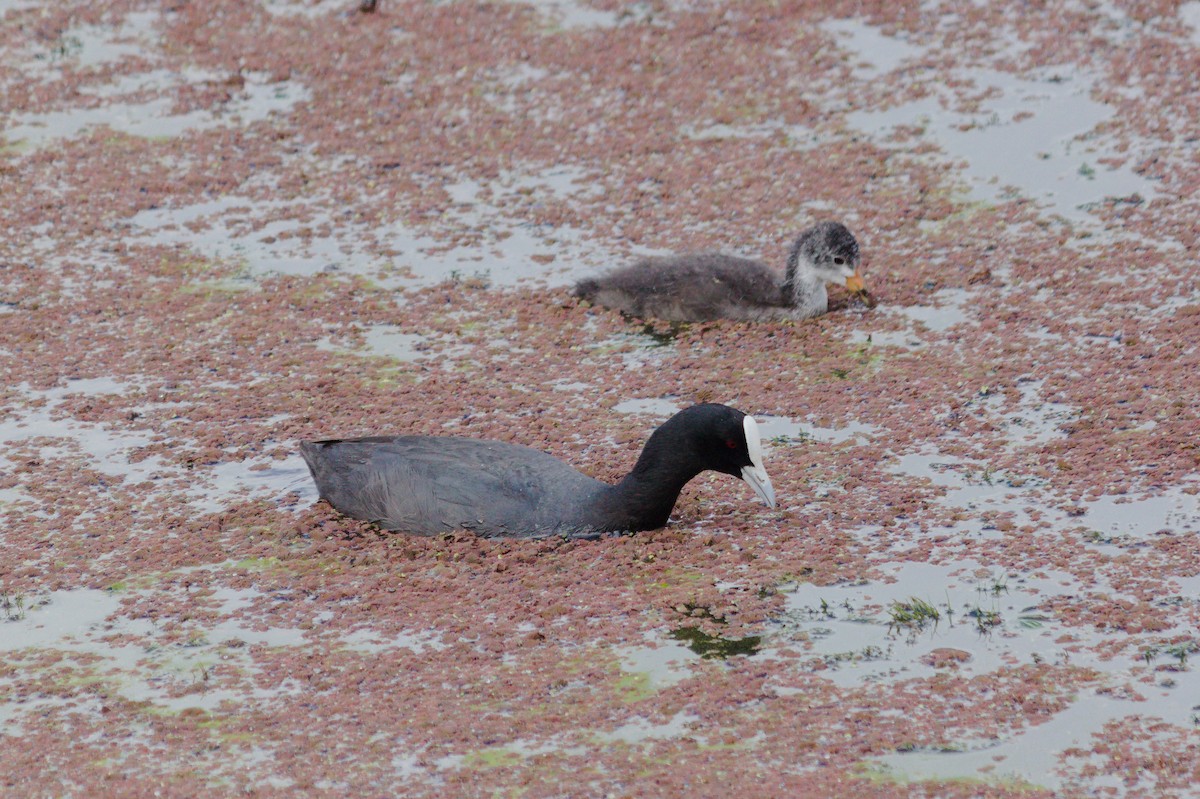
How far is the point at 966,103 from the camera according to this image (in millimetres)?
11945

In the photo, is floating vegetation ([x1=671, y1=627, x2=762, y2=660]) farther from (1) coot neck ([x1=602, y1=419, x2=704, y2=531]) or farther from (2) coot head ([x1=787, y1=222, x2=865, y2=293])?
(2) coot head ([x1=787, y1=222, x2=865, y2=293])

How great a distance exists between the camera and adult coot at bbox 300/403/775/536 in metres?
7.05

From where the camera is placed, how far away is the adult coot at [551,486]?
7051 mm

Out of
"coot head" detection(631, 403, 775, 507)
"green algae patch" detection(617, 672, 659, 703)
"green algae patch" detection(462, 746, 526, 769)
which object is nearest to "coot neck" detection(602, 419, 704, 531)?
"coot head" detection(631, 403, 775, 507)

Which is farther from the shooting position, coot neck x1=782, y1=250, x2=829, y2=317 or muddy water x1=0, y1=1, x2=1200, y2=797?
coot neck x1=782, y1=250, x2=829, y2=317

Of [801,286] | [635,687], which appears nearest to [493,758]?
[635,687]

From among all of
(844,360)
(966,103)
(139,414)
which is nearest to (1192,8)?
(966,103)

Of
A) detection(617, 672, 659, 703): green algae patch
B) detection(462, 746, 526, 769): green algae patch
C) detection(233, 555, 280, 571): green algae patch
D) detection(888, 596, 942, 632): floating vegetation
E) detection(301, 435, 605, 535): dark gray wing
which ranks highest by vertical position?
detection(301, 435, 605, 535): dark gray wing

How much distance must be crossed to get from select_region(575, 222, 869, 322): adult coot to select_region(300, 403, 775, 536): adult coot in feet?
7.91

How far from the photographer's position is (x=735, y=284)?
9477mm

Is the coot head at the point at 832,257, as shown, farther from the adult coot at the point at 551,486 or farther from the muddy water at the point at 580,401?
the adult coot at the point at 551,486

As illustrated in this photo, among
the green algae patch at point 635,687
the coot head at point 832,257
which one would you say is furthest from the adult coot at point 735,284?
the green algae patch at point 635,687

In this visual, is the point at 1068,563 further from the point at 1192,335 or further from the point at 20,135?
the point at 20,135

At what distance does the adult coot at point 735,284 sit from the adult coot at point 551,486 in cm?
241
